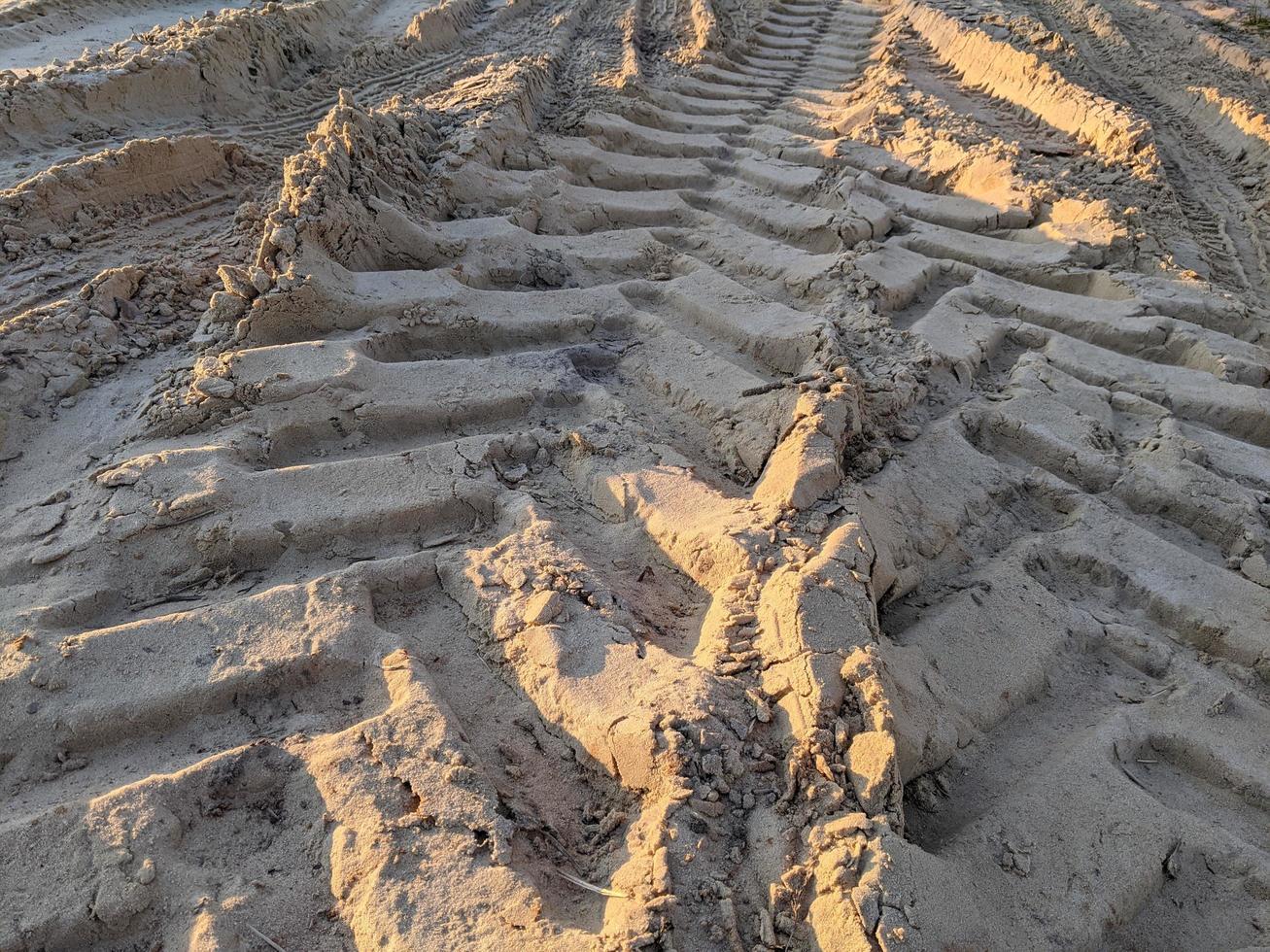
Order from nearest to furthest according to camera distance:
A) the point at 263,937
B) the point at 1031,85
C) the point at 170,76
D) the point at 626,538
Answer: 1. the point at 263,937
2. the point at 626,538
3. the point at 170,76
4. the point at 1031,85

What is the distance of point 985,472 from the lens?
105 inches

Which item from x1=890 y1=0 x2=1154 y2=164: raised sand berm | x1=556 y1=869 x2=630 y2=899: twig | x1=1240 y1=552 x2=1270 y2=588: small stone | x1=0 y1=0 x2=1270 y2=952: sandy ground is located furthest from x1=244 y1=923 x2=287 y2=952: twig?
x1=890 y1=0 x2=1154 y2=164: raised sand berm

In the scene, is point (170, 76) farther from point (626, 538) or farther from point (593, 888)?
point (593, 888)

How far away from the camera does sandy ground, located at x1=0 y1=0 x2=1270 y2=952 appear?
1.57 meters

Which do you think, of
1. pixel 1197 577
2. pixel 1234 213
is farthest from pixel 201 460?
pixel 1234 213

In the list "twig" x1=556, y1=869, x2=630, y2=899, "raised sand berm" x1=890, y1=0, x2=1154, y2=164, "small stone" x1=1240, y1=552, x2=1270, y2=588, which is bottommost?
"twig" x1=556, y1=869, x2=630, y2=899

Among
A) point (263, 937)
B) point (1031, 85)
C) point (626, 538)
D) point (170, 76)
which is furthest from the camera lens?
point (1031, 85)

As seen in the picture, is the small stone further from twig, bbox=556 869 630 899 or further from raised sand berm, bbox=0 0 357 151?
raised sand berm, bbox=0 0 357 151

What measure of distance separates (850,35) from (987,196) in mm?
3901

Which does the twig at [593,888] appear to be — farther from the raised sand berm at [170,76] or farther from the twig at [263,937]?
the raised sand berm at [170,76]

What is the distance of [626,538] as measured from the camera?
7.65 ft

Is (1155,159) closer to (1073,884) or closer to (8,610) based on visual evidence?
(1073,884)

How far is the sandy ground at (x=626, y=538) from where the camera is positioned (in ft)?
5.16

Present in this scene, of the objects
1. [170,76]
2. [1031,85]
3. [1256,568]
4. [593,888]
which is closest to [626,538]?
[593,888]
